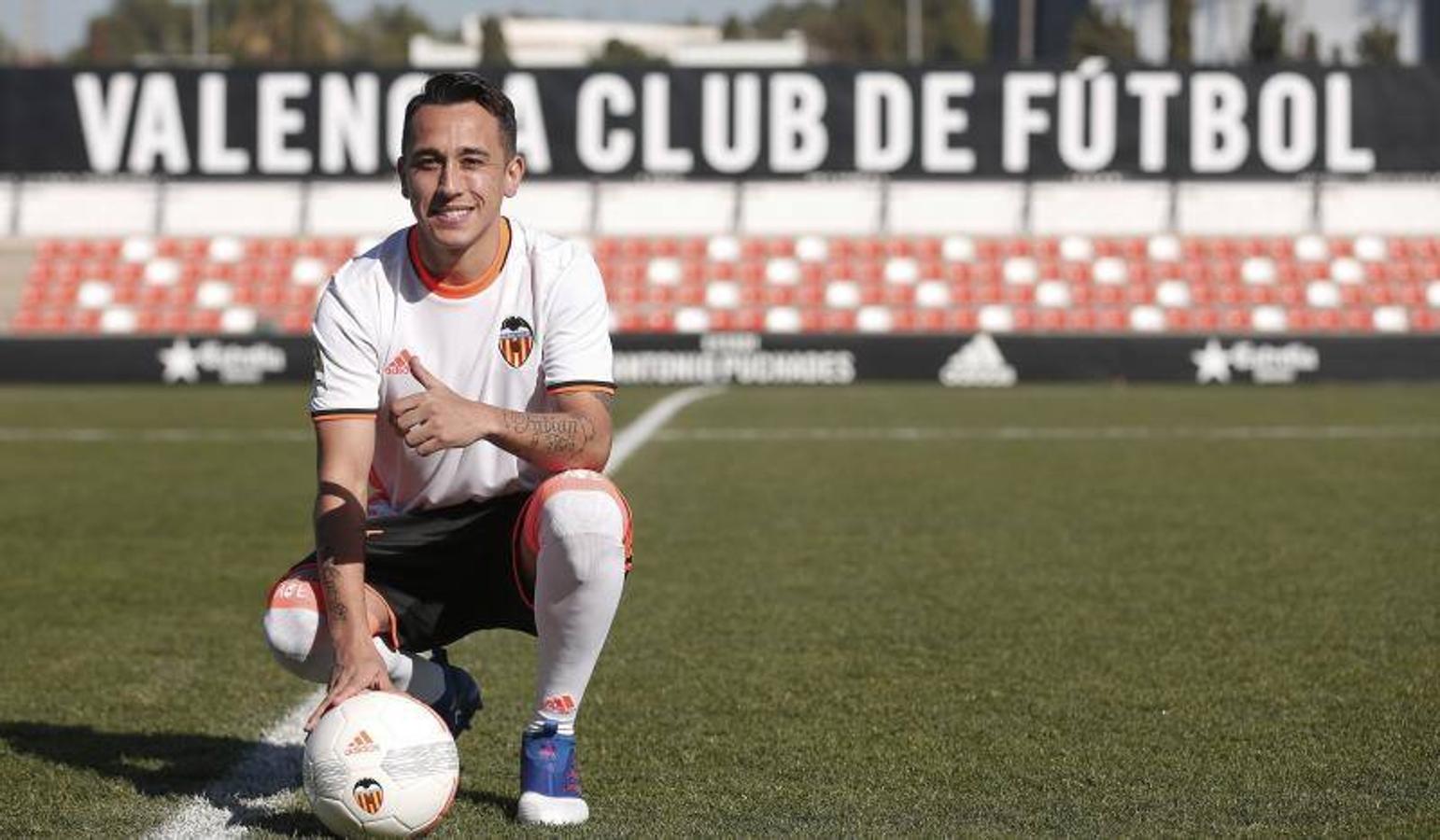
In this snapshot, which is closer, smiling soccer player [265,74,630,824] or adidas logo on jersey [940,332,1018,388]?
smiling soccer player [265,74,630,824]

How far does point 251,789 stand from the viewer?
4941 millimetres

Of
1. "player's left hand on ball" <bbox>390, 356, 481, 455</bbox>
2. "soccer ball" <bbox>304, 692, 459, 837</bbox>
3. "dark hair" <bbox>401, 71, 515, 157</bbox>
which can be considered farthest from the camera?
"dark hair" <bbox>401, 71, 515, 157</bbox>

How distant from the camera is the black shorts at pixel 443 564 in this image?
487cm

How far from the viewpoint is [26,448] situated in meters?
15.3

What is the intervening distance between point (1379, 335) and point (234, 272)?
47.1 feet

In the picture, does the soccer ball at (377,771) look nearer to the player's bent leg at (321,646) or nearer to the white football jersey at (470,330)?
the player's bent leg at (321,646)

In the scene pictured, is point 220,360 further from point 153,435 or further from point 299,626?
point 299,626

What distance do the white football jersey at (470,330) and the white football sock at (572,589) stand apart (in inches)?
11.2

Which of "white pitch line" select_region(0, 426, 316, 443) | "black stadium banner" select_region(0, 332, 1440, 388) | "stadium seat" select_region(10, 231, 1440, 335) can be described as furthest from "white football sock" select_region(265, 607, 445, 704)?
"stadium seat" select_region(10, 231, 1440, 335)

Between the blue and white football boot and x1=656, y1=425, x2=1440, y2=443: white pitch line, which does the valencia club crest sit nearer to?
the blue and white football boot

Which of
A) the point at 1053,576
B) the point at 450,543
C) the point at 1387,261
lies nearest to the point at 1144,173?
the point at 1387,261

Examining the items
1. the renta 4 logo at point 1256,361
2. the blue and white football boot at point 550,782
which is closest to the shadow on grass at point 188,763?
the blue and white football boot at point 550,782

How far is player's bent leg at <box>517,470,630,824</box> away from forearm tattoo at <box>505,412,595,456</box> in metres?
0.07

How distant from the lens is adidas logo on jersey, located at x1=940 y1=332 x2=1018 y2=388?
2470 cm
